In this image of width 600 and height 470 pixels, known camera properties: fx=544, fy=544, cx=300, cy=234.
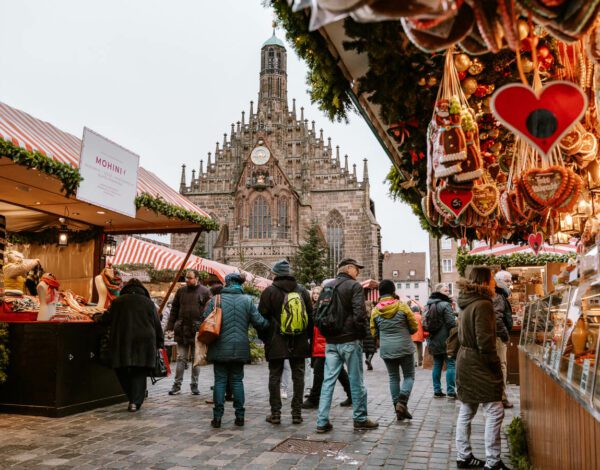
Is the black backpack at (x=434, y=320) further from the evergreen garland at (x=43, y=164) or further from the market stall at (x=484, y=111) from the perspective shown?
the evergreen garland at (x=43, y=164)

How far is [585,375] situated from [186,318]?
21.7 feet

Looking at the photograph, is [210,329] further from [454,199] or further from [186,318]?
[454,199]

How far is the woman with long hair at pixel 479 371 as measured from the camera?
4.04 meters

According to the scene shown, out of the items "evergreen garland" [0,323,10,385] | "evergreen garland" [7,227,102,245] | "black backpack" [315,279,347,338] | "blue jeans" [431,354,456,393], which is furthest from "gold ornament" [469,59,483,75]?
"evergreen garland" [7,227,102,245]

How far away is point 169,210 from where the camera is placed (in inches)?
336

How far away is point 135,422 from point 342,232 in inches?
1479

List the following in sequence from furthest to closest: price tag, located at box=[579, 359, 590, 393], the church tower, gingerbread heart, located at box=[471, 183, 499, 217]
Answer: the church tower
gingerbread heart, located at box=[471, 183, 499, 217]
price tag, located at box=[579, 359, 590, 393]

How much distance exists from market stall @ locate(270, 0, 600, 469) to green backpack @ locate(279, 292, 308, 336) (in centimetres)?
190

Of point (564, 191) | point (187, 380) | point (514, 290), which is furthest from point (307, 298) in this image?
point (514, 290)

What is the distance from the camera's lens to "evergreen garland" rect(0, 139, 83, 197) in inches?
217

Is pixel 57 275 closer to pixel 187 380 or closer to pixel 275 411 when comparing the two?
pixel 187 380

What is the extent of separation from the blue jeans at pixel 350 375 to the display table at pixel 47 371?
2971 mm

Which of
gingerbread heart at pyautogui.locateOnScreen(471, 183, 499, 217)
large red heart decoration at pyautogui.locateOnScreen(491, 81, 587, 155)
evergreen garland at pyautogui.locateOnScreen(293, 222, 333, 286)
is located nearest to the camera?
large red heart decoration at pyautogui.locateOnScreen(491, 81, 587, 155)

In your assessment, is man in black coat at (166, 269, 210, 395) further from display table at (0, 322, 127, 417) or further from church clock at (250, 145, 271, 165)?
church clock at (250, 145, 271, 165)
